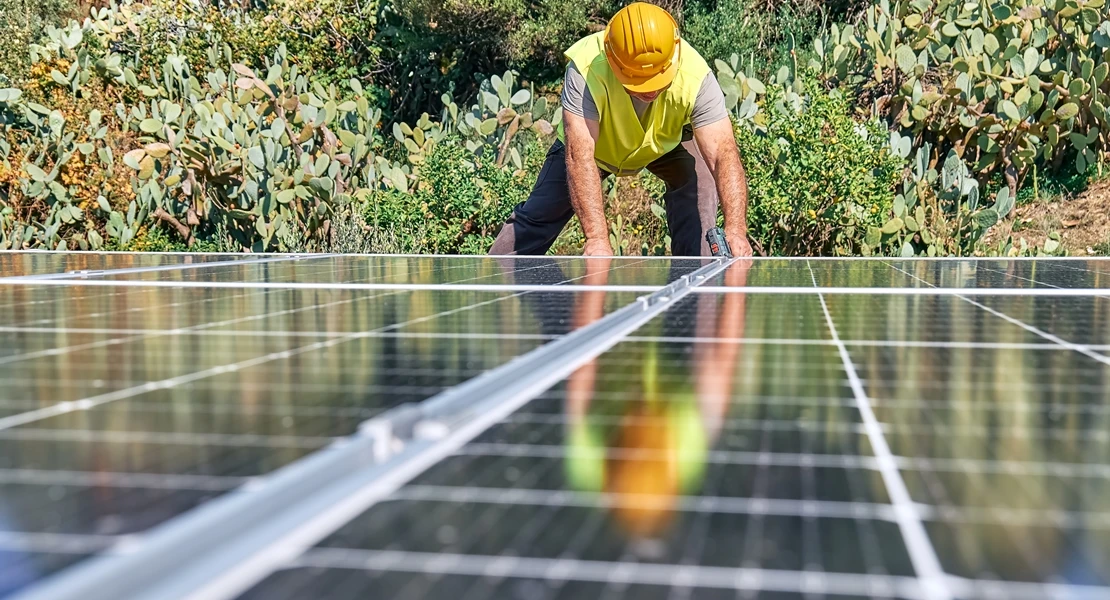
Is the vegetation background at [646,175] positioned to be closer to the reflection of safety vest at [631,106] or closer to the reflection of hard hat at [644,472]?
the reflection of safety vest at [631,106]

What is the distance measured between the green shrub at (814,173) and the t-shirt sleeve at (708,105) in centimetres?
279

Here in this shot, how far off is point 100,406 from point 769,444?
1.43 metres

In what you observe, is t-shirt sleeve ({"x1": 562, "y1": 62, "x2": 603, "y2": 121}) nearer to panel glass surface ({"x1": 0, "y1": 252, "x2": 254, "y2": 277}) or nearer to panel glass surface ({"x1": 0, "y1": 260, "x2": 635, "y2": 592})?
panel glass surface ({"x1": 0, "y1": 252, "x2": 254, "y2": 277})

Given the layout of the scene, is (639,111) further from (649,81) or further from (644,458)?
(644,458)

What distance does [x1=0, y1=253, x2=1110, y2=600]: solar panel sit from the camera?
1451 mm

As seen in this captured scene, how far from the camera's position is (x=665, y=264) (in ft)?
24.5

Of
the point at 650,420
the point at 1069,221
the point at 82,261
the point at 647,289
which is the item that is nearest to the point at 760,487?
the point at 650,420

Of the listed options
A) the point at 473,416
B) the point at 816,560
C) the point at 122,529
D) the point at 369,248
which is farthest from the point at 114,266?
the point at 816,560

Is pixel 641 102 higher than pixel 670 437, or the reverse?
pixel 641 102

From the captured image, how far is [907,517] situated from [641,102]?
285 inches

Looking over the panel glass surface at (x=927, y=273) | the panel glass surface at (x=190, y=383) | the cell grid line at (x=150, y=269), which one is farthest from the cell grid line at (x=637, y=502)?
the cell grid line at (x=150, y=269)

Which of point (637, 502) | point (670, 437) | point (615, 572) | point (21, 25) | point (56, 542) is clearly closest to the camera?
point (615, 572)

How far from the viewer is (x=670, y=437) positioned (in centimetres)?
221

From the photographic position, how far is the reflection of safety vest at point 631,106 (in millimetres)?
8602
